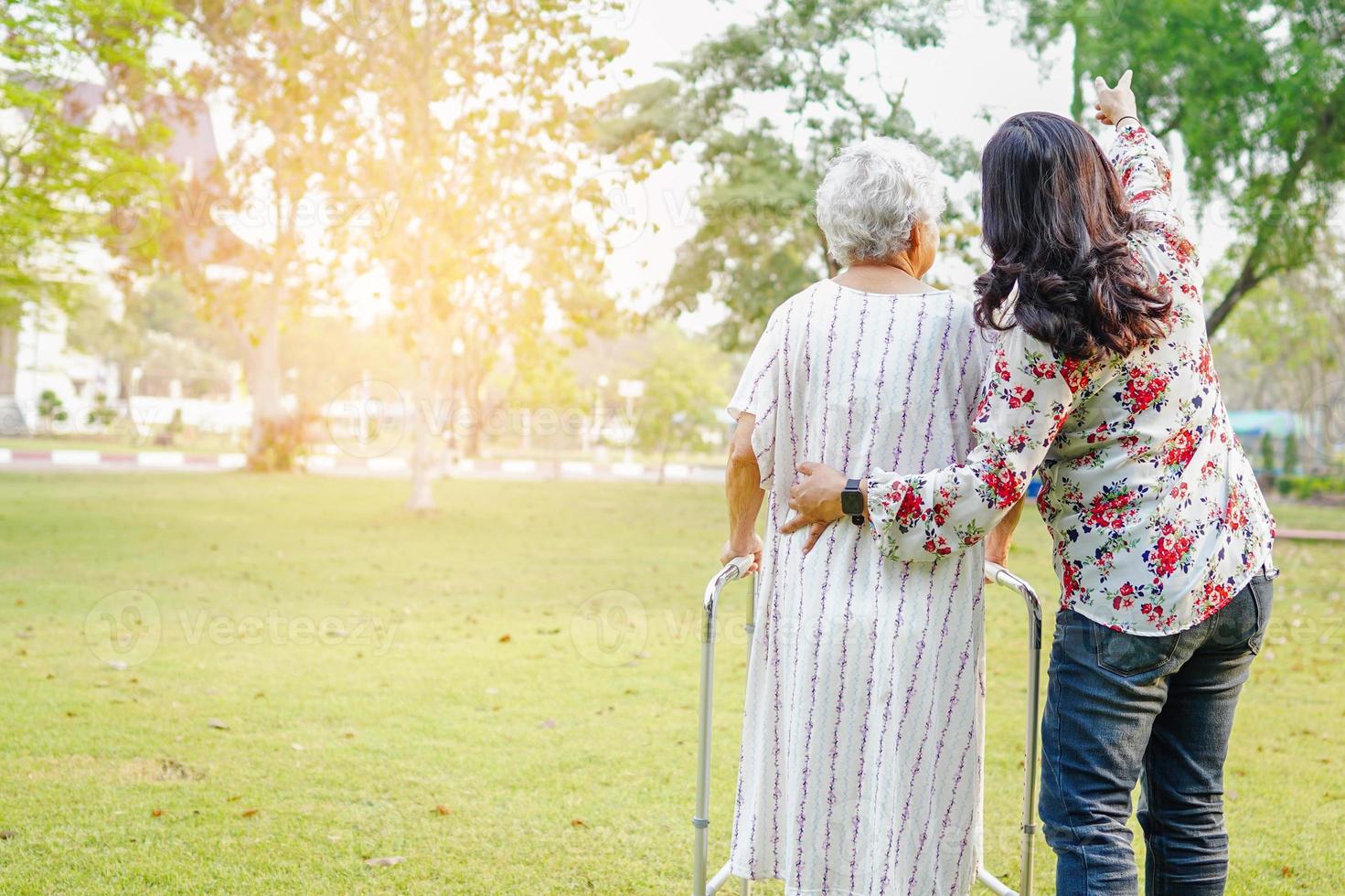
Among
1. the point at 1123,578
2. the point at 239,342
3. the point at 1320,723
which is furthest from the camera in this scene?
the point at 239,342

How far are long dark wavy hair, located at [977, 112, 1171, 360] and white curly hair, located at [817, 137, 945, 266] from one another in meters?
0.20

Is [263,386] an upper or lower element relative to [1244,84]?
lower

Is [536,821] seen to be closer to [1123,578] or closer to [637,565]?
[1123,578]

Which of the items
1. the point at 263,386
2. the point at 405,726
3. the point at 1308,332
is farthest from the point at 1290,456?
the point at 405,726

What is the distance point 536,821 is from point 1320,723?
11.5 ft

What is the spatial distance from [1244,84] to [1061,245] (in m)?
14.4

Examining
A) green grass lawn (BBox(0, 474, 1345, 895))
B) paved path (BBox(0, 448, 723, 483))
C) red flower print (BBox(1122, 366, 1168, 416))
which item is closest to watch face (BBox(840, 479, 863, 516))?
red flower print (BBox(1122, 366, 1168, 416))

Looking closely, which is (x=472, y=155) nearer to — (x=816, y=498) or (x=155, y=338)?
(x=816, y=498)

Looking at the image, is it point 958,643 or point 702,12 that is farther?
point 702,12

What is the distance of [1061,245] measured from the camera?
177 cm

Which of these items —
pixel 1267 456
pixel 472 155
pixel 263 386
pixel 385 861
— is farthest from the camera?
pixel 1267 456

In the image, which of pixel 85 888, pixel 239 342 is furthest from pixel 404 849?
pixel 239 342

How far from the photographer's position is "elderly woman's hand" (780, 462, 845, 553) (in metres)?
2.03

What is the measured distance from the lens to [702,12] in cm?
1448
